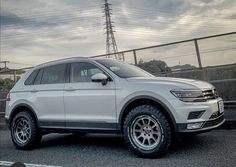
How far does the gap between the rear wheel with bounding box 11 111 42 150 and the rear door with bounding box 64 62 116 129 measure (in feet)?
3.00

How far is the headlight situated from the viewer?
5246 millimetres

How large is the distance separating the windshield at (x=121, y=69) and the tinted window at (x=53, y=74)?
934mm

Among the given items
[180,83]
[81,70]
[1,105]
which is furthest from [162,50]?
[1,105]

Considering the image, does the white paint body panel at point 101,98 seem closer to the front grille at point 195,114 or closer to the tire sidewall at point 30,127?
the front grille at point 195,114

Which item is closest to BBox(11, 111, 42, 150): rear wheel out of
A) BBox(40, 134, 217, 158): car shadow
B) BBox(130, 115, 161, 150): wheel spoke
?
BBox(40, 134, 217, 158): car shadow

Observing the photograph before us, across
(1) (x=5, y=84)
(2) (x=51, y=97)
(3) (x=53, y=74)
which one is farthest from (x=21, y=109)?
(1) (x=5, y=84)

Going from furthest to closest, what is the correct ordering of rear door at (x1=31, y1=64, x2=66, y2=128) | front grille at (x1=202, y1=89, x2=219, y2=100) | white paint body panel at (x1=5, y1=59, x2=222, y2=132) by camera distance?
rear door at (x1=31, y1=64, x2=66, y2=128), front grille at (x1=202, y1=89, x2=219, y2=100), white paint body panel at (x1=5, y1=59, x2=222, y2=132)

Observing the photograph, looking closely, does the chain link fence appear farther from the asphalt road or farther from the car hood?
the car hood

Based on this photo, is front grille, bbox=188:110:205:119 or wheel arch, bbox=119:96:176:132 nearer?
A: front grille, bbox=188:110:205:119

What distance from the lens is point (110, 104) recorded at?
5898mm

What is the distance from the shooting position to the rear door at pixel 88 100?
5.92 metres

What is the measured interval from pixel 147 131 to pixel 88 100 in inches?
53.0

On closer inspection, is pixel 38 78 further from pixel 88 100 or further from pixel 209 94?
pixel 209 94

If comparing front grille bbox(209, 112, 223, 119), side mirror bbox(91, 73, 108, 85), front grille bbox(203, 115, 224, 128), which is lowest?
front grille bbox(203, 115, 224, 128)
